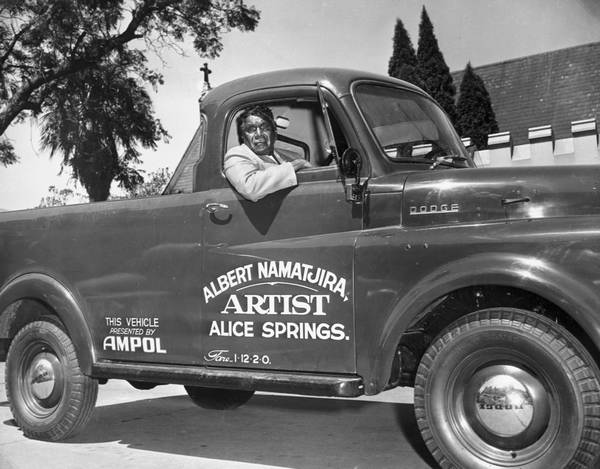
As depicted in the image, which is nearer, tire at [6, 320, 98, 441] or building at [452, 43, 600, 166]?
tire at [6, 320, 98, 441]

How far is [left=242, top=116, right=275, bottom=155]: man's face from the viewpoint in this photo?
4340 mm

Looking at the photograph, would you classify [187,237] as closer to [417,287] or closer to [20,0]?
[417,287]

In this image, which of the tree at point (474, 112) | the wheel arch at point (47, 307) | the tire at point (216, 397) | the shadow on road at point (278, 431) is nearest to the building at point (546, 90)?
the tree at point (474, 112)

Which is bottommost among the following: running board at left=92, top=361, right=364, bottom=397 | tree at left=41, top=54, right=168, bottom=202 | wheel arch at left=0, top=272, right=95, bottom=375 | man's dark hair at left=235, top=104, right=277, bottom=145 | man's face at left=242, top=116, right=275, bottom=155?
running board at left=92, top=361, right=364, bottom=397

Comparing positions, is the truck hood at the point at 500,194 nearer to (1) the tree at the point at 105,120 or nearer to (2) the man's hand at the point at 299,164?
(2) the man's hand at the point at 299,164

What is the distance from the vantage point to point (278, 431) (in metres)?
5.30

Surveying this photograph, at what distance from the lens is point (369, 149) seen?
3.97 m

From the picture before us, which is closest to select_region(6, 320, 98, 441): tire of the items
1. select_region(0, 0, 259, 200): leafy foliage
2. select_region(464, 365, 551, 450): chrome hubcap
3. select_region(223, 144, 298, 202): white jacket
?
select_region(223, 144, 298, 202): white jacket

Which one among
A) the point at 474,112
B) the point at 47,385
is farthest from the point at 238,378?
the point at 474,112

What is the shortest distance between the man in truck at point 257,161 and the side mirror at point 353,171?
0.99 feet

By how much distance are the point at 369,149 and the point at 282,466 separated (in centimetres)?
178

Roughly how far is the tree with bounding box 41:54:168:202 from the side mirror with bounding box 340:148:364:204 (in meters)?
16.7

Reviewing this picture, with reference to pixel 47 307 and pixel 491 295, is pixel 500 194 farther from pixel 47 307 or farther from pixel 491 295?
pixel 47 307

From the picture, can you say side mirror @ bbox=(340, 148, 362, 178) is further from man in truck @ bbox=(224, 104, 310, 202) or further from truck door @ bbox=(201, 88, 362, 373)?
man in truck @ bbox=(224, 104, 310, 202)
